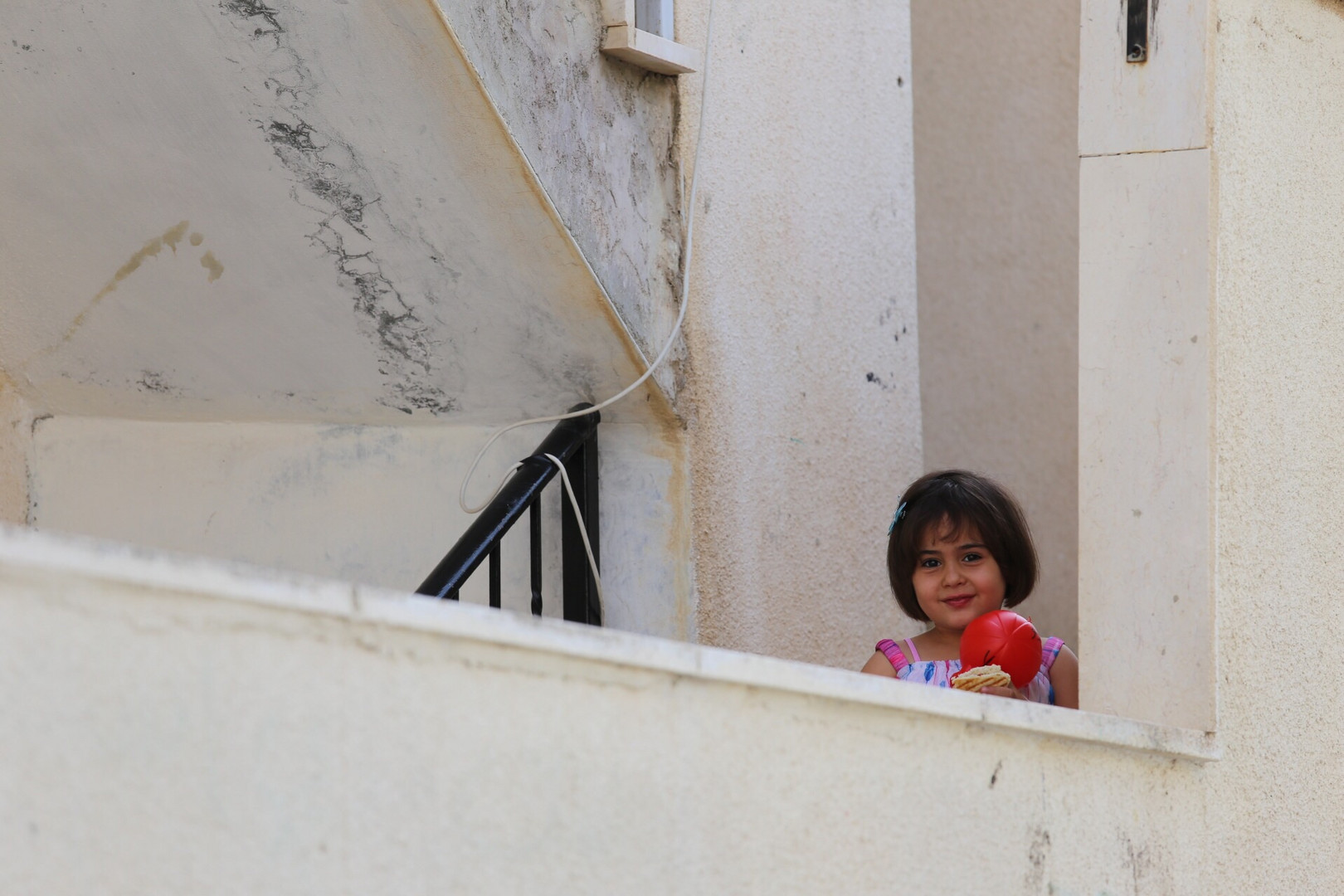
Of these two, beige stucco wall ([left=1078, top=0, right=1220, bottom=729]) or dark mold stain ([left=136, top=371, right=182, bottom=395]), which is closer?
beige stucco wall ([left=1078, top=0, right=1220, bottom=729])

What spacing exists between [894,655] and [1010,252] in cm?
224

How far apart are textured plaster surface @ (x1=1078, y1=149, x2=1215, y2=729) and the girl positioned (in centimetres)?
58

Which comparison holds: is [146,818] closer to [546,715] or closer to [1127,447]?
[546,715]

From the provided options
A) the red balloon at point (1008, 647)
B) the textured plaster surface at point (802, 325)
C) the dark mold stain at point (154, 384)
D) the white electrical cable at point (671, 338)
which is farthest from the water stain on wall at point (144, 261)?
the red balloon at point (1008, 647)

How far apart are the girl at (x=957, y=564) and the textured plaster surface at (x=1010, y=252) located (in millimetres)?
1903

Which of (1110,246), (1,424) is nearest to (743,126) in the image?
(1110,246)

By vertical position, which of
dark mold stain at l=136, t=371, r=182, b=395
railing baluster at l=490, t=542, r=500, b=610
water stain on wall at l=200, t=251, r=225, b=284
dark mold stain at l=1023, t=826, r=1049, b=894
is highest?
water stain on wall at l=200, t=251, r=225, b=284

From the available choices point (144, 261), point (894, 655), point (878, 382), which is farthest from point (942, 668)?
point (144, 261)

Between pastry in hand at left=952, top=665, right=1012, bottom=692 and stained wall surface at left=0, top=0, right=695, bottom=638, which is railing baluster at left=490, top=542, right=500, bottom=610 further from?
pastry in hand at left=952, top=665, right=1012, bottom=692

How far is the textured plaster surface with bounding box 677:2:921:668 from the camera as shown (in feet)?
8.66

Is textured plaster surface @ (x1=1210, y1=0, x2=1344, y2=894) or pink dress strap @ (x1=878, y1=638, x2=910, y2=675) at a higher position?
textured plaster surface @ (x1=1210, y1=0, x2=1344, y2=894)

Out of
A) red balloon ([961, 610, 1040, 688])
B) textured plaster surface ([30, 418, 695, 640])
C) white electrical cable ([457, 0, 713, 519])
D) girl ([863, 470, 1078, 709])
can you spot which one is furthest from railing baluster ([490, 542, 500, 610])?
red balloon ([961, 610, 1040, 688])

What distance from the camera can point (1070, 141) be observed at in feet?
13.7

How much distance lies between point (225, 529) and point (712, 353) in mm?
1152
